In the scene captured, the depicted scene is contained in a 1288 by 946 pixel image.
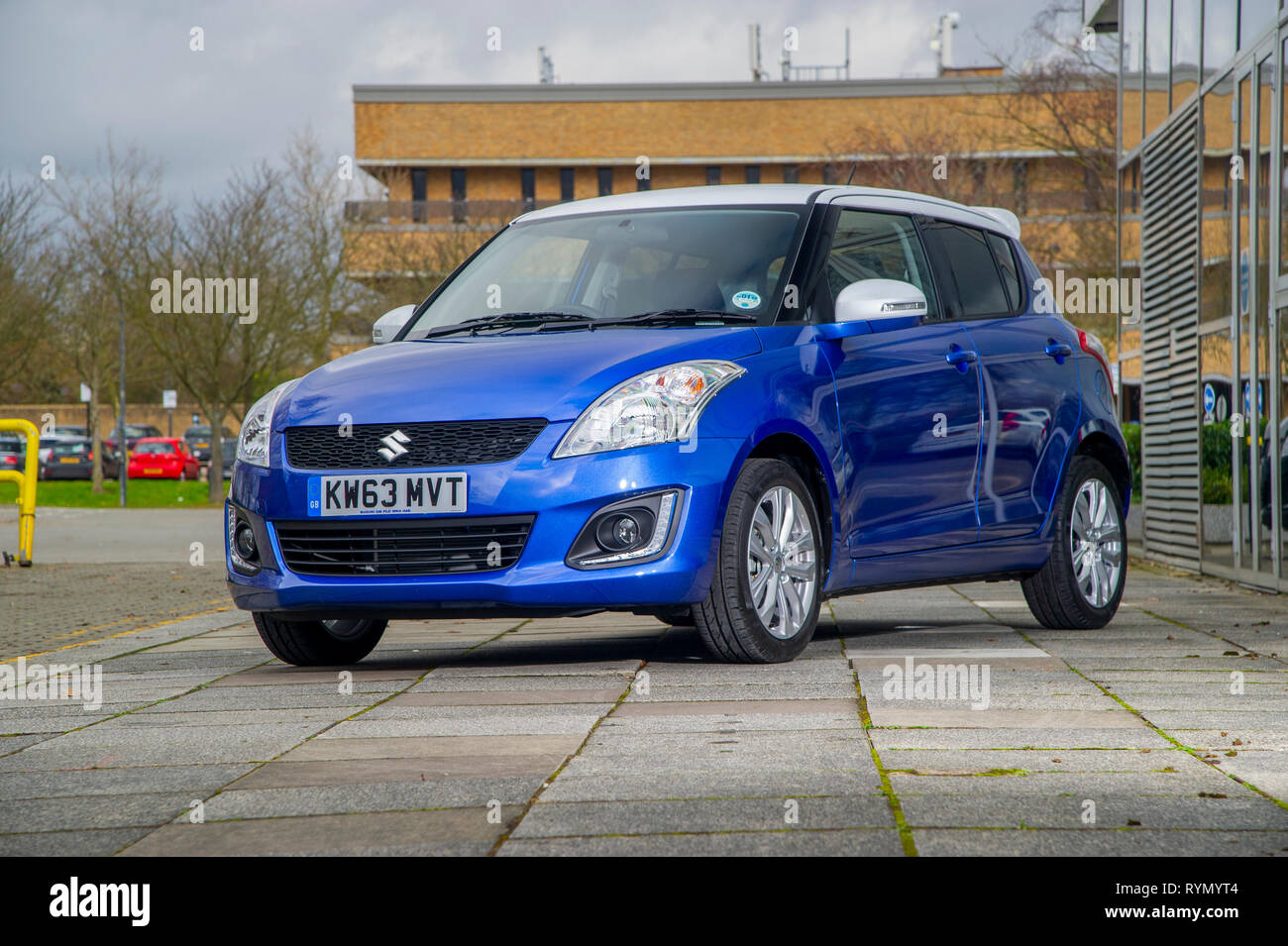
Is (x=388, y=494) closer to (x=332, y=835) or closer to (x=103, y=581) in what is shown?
(x=332, y=835)

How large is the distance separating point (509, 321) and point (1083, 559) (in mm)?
3081

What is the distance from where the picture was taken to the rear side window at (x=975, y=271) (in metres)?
7.72

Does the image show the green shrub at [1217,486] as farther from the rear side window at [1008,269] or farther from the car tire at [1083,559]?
the rear side window at [1008,269]

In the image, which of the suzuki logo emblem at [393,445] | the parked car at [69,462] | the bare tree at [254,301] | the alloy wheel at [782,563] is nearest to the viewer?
the suzuki logo emblem at [393,445]

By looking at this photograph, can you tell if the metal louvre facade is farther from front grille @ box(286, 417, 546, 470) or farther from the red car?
the red car

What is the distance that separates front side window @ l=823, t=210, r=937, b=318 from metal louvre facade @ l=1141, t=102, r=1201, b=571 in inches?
245

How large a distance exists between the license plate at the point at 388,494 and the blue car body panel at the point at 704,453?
59 mm

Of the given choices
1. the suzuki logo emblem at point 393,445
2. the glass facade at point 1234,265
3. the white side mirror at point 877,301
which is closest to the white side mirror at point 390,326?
the suzuki logo emblem at point 393,445

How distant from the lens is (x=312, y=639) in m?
6.85

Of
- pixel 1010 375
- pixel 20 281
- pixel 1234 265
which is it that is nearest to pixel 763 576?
pixel 1010 375

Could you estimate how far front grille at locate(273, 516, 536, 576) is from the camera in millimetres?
5914

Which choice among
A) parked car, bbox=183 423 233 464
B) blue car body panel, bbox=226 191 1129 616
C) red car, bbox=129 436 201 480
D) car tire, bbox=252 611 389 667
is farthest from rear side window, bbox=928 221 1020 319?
parked car, bbox=183 423 233 464
